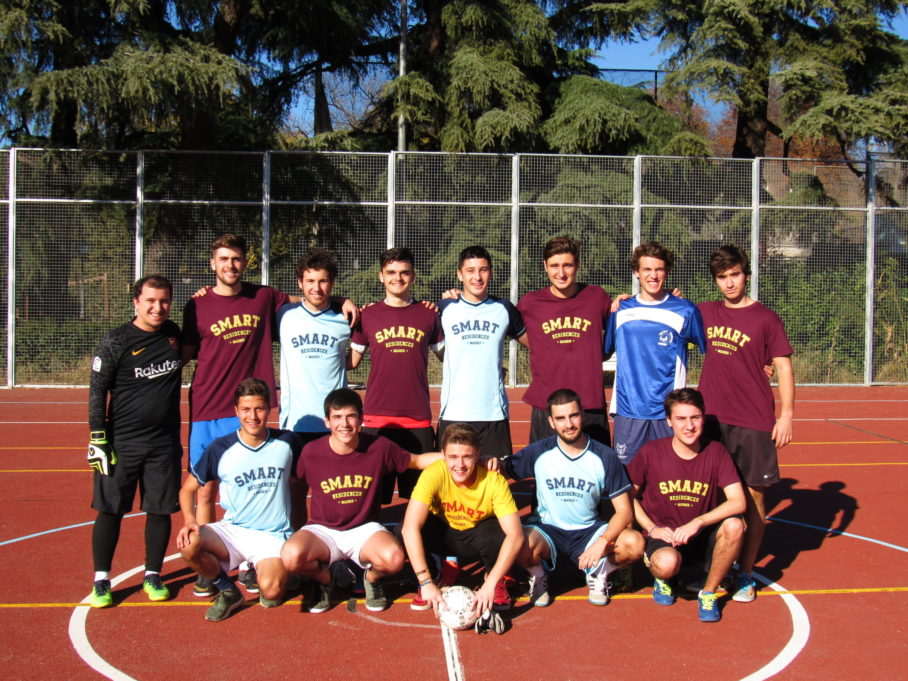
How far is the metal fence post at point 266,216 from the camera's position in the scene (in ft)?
43.2

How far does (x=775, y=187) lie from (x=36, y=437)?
468 inches

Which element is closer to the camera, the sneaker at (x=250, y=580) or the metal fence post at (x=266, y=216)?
the sneaker at (x=250, y=580)

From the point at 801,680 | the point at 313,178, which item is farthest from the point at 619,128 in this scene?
the point at 801,680

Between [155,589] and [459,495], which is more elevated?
[459,495]

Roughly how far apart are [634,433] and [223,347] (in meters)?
2.51

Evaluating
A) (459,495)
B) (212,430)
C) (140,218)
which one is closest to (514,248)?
(140,218)

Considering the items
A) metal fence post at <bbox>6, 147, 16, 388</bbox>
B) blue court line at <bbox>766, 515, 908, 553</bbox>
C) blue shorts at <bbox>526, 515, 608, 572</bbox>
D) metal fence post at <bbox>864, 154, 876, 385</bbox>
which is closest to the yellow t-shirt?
blue shorts at <bbox>526, 515, 608, 572</bbox>

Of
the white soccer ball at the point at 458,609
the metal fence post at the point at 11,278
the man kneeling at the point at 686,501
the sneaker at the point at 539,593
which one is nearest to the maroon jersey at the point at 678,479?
the man kneeling at the point at 686,501

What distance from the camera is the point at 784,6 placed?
15.3m

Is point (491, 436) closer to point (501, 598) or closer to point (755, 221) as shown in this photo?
point (501, 598)

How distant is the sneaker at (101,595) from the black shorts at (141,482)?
366 mm

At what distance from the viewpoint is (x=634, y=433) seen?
196 inches

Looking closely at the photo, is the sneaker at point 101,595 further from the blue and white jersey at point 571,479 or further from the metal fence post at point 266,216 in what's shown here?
the metal fence post at point 266,216

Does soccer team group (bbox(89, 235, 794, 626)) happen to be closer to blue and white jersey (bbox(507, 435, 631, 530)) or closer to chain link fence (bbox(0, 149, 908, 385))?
blue and white jersey (bbox(507, 435, 631, 530))
